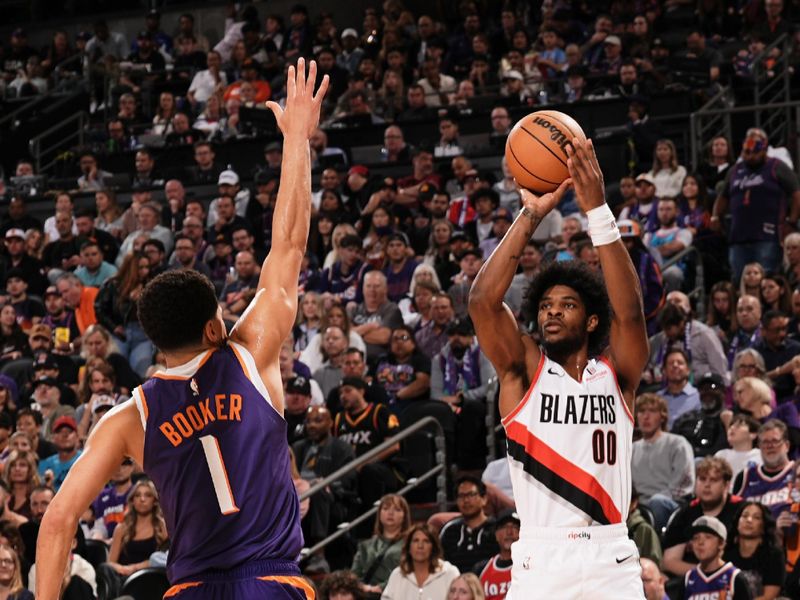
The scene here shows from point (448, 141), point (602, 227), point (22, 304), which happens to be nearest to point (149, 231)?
point (22, 304)

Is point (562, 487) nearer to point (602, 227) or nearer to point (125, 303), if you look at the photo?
point (602, 227)

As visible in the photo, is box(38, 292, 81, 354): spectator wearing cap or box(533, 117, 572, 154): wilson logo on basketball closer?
box(533, 117, 572, 154): wilson logo on basketball

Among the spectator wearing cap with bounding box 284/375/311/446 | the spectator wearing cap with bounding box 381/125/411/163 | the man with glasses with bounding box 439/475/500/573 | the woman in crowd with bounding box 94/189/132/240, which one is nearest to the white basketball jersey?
the man with glasses with bounding box 439/475/500/573

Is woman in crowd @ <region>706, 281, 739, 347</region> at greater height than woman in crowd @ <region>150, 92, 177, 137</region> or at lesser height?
lesser

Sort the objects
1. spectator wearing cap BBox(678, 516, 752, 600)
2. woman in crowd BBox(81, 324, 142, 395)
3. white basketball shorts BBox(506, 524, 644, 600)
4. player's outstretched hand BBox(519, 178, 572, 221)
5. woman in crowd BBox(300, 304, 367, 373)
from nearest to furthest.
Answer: white basketball shorts BBox(506, 524, 644, 600) → player's outstretched hand BBox(519, 178, 572, 221) → spectator wearing cap BBox(678, 516, 752, 600) → woman in crowd BBox(300, 304, 367, 373) → woman in crowd BBox(81, 324, 142, 395)

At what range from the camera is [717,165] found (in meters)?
16.0

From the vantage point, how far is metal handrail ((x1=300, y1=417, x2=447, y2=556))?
37.8 feet

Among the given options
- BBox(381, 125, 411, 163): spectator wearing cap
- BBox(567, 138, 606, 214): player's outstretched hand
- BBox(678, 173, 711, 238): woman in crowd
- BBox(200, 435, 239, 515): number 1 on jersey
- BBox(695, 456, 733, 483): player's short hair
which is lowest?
BBox(695, 456, 733, 483): player's short hair

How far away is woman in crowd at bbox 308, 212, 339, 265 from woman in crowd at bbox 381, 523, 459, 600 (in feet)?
21.3

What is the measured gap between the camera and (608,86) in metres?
18.1

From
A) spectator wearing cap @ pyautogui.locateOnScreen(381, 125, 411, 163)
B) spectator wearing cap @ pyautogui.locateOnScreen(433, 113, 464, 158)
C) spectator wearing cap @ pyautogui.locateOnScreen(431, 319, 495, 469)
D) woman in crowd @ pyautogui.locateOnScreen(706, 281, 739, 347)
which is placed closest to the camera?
spectator wearing cap @ pyautogui.locateOnScreen(431, 319, 495, 469)

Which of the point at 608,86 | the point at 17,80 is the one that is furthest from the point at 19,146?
the point at 608,86

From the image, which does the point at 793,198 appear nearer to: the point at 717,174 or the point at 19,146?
the point at 717,174

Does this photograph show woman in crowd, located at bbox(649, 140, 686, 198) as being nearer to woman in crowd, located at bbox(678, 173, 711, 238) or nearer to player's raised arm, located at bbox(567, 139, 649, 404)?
woman in crowd, located at bbox(678, 173, 711, 238)
